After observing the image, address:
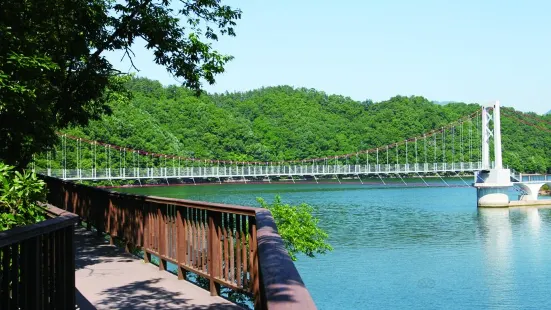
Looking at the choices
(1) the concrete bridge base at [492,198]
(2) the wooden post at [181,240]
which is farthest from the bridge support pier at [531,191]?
(2) the wooden post at [181,240]

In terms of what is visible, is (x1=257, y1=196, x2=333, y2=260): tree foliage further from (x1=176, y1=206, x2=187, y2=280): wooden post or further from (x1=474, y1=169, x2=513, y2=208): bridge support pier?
(x1=474, y1=169, x2=513, y2=208): bridge support pier

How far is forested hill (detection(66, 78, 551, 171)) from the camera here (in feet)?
289

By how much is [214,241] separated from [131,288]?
3.22ft

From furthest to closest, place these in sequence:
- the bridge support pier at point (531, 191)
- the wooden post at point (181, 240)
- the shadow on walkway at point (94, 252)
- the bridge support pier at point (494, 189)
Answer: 1. the bridge support pier at point (531, 191)
2. the bridge support pier at point (494, 189)
3. the shadow on walkway at point (94, 252)
4. the wooden post at point (181, 240)

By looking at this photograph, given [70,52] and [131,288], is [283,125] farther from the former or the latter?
[131,288]

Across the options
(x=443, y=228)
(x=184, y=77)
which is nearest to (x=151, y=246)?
(x=184, y=77)

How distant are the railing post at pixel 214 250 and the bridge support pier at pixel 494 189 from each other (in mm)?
52956

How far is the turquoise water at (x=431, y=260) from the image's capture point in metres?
21.5

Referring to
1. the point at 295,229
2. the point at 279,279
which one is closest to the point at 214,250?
the point at 279,279

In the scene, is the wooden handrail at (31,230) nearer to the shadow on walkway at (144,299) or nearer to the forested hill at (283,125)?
the shadow on walkway at (144,299)

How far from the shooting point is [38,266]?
9.84 feet

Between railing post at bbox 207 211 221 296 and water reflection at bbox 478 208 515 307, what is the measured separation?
1774 cm

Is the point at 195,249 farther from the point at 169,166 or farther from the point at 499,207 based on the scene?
the point at 169,166

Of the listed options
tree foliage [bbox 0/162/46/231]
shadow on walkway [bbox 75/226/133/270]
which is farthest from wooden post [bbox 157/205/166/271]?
tree foliage [bbox 0/162/46/231]
